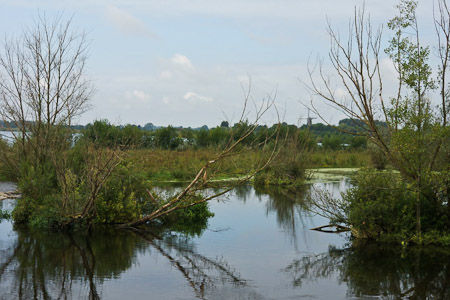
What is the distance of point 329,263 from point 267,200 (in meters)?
10.3

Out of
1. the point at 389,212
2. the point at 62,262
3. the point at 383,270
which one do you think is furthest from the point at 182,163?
the point at 383,270

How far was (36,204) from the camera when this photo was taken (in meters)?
14.8

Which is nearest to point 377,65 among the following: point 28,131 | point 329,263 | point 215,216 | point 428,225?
point 428,225

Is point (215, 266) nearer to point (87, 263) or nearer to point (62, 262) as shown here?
point (87, 263)

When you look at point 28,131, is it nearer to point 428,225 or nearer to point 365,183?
point 365,183

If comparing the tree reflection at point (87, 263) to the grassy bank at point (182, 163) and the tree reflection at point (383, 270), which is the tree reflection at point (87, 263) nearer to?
the tree reflection at point (383, 270)

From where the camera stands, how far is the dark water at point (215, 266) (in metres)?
9.03

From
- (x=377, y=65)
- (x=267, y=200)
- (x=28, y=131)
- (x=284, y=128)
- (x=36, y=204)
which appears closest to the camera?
(x=377, y=65)

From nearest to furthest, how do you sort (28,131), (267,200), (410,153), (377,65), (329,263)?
(329,263) → (410,153) → (377,65) → (28,131) → (267,200)

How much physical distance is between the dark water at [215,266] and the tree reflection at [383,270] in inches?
0.7

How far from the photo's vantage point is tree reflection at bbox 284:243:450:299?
9.27 meters

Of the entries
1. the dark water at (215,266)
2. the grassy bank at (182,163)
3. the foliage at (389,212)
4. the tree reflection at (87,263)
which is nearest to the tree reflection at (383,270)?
the dark water at (215,266)

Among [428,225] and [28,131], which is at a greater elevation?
[28,131]

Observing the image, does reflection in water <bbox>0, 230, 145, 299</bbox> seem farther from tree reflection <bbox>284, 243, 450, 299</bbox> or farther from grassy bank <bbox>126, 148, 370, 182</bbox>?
grassy bank <bbox>126, 148, 370, 182</bbox>
